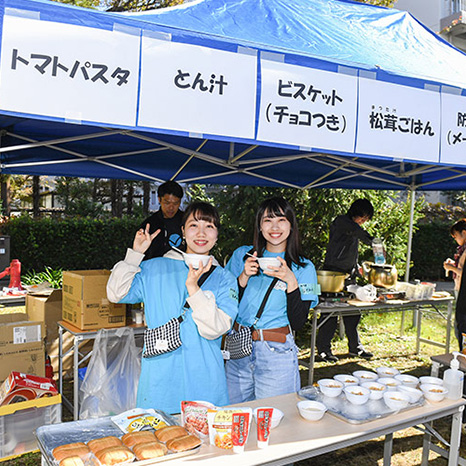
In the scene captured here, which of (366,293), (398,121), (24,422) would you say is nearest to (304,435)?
(398,121)

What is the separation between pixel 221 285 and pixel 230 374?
638 mm

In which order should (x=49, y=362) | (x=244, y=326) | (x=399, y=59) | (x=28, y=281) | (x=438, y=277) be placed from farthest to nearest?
(x=438, y=277)
(x=28, y=281)
(x=49, y=362)
(x=399, y=59)
(x=244, y=326)

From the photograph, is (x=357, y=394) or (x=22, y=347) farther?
(x=22, y=347)

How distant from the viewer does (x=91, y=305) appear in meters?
3.58

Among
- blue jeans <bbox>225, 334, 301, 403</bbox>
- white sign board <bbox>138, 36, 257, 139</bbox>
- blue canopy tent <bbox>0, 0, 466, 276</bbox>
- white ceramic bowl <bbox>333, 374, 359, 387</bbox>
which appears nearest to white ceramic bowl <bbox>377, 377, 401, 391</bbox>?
white ceramic bowl <bbox>333, 374, 359, 387</bbox>

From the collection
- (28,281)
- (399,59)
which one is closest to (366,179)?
(399,59)

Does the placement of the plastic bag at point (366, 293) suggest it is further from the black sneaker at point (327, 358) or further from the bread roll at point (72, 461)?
the bread roll at point (72, 461)

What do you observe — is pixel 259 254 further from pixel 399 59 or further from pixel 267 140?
pixel 399 59

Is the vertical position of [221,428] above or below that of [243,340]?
below

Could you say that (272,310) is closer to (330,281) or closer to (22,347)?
(22,347)

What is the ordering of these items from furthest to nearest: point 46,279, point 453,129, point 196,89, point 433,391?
point 46,279 → point 453,129 → point 433,391 → point 196,89

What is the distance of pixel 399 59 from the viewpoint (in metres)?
2.94

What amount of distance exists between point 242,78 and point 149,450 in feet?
5.21

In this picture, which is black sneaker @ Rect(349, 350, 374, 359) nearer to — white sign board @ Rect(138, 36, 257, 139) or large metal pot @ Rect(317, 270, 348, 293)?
large metal pot @ Rect(317, 270, 348, 293)
